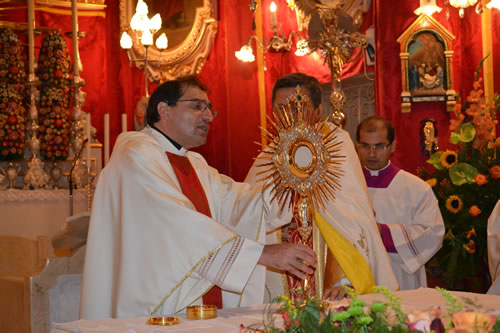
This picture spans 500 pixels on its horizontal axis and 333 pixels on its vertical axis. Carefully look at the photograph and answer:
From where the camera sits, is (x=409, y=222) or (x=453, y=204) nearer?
(x=409, y=222)

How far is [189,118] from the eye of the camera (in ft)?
12.1

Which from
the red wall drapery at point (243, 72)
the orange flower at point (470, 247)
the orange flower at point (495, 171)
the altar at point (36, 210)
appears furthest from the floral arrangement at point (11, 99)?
the orange flower at point (495, 171)

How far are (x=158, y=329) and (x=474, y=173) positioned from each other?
4136 millimetres

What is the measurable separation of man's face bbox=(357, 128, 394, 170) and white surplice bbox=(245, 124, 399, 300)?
1240 mm

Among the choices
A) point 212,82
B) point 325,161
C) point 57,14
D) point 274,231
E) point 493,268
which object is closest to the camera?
point 325,161

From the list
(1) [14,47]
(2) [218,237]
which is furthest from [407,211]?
(1) [14,47]

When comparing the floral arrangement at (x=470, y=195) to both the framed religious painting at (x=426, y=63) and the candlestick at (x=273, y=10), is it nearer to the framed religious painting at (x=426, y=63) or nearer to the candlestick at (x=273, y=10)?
the framed religious painting at (x=426, y=63)

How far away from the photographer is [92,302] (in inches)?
129

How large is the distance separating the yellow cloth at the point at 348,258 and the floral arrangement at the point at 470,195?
2523 millimetres

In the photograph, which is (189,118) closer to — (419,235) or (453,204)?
(419,235)

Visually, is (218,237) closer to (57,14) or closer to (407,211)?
(407,211)

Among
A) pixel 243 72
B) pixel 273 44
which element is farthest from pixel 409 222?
pixel 243 72

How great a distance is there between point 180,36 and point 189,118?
774 cm

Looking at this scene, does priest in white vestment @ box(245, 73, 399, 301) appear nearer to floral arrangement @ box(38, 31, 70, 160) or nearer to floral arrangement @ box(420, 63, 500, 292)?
Answer: floral arrangement @ box(420, 63, 500, 292)
